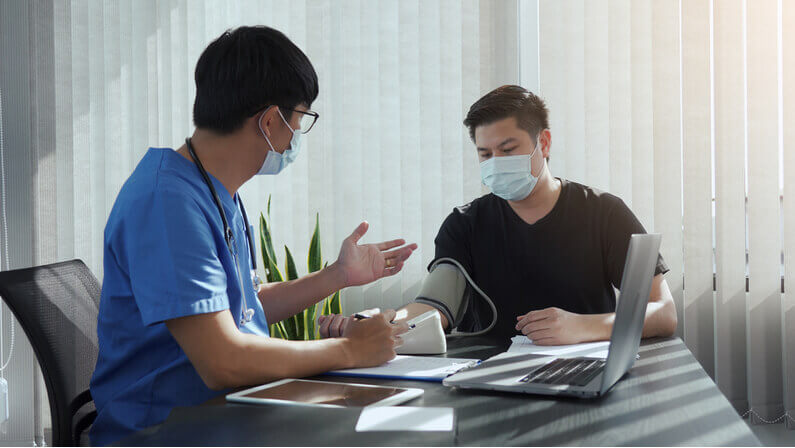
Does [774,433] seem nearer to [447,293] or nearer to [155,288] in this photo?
[447,293]

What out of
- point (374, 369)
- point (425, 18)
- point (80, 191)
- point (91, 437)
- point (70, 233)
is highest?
point (425, 18)

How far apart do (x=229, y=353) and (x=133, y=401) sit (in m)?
0.26

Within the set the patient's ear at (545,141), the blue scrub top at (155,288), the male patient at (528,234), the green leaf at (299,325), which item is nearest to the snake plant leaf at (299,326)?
the green leaf at (299,325)

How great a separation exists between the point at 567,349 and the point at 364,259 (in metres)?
0.60

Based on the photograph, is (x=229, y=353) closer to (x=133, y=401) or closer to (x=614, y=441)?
(x=133, y=401)

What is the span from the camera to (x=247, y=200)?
2945 mm

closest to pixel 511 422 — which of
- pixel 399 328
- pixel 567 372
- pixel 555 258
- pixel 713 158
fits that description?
pixel 567 372

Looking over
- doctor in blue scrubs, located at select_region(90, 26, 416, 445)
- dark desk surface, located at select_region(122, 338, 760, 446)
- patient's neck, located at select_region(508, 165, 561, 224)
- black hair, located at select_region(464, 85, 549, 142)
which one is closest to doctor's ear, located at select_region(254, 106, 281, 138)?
doctor in blue scrubs, located at select_region(90, 26, 416, 445)

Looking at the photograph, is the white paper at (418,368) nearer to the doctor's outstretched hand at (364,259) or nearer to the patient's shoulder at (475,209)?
the doctor's outstretched hand at (364,259)

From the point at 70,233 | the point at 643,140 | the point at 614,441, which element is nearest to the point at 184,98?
the point at 70,233

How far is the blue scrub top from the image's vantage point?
41.2 inches

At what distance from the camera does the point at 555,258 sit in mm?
1844

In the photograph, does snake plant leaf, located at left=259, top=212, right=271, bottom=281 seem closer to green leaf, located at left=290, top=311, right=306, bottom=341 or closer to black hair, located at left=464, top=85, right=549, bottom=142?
green leaf, located at left=290, top=311, right=306, bottom=341

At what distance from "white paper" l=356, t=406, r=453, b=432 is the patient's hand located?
62 centimetres
